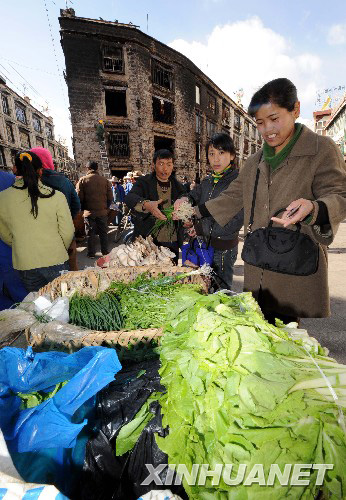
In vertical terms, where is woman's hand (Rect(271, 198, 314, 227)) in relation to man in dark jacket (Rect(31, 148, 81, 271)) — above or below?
below

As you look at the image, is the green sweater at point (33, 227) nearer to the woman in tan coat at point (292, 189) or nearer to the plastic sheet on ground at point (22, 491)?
the woman in tan coat at point (292, 189)

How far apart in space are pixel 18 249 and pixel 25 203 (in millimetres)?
492

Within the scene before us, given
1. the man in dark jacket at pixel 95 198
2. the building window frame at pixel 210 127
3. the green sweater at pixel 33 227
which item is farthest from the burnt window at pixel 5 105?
the green sweater at pixel 33 227

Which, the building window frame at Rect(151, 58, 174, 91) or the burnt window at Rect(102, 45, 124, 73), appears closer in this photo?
the burnt window at Rect(102, 45, 124, 73)

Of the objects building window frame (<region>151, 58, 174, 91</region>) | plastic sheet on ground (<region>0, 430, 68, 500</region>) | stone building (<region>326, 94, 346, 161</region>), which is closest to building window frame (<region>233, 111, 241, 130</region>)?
stone building (<region>326, 94, 346, 161</region>)

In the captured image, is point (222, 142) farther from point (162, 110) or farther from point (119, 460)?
point (162, 110)

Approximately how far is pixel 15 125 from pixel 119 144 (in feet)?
81.1

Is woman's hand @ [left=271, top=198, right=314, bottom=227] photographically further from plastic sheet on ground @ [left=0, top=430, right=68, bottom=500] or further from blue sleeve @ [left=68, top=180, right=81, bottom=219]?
blue sleeve @ [left=68, top=180, right=81, bottom=219]

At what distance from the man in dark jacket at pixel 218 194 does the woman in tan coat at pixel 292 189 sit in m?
0.74

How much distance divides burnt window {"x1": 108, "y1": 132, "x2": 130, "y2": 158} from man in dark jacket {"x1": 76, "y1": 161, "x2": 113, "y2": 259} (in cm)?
1222

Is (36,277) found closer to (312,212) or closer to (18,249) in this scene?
(18,249)

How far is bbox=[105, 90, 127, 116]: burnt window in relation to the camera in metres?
17.4

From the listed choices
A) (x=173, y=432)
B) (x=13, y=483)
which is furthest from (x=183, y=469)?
(x=13, y=483)

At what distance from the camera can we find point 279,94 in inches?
67.9
